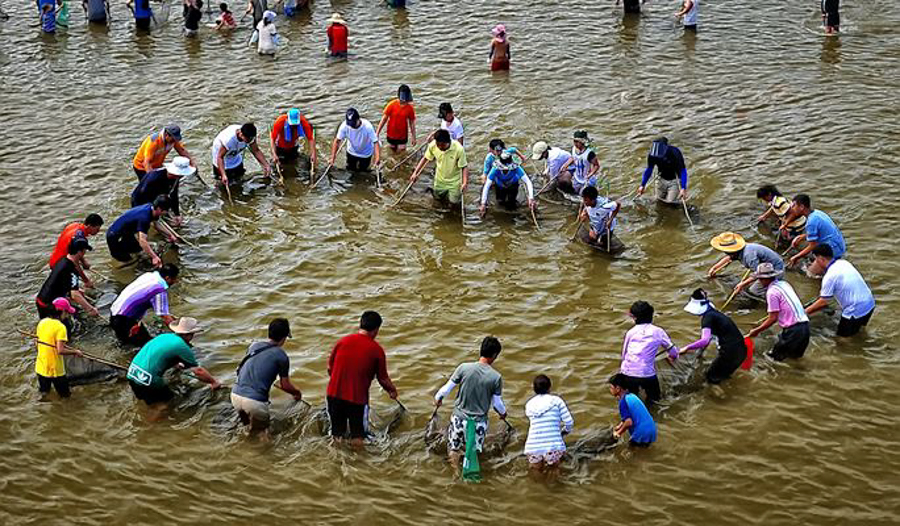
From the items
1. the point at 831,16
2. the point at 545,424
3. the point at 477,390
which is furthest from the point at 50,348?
the point at 831,16

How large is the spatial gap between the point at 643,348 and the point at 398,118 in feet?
27.7

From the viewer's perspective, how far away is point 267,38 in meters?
22.8

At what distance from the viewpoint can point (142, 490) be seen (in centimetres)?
1003

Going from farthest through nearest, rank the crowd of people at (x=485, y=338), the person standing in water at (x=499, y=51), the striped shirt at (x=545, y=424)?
the person standing in water at (x=499, y=51) < the crowd of people at (x=485, y=338) < the striped shirt at (x=545, y=424)

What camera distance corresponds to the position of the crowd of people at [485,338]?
33.4 feet

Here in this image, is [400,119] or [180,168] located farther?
[400,119]

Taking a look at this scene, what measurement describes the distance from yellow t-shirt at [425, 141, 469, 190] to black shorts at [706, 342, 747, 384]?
6002mm

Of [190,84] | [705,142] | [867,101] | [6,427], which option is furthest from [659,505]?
[190,84]

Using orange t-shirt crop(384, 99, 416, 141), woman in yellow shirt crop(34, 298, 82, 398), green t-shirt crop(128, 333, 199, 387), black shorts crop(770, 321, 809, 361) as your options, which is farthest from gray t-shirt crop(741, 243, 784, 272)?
woman in yellow shirt crop(34, 298, 82, 398)

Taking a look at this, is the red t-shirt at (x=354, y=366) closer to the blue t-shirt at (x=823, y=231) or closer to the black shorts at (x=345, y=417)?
the black shorts at (x=345, y=417)

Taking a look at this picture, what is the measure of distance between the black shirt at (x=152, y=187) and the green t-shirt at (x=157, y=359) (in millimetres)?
4711

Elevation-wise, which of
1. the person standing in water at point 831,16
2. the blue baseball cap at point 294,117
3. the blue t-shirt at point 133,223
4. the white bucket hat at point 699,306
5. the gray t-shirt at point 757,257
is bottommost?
the white bucket hat at point 699,306

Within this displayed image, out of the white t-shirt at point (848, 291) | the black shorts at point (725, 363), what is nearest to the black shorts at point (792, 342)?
the black shorts at point (725, 363)

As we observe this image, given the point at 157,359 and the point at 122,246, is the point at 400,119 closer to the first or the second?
the point at 122,246
